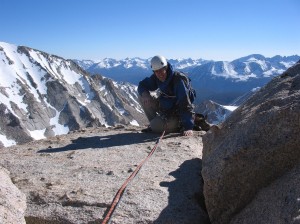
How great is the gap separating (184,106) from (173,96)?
1.97ft

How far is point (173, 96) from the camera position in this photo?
11914 millimetres

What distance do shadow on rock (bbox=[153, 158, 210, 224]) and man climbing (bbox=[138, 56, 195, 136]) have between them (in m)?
3.71

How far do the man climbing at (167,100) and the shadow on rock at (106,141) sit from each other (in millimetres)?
732

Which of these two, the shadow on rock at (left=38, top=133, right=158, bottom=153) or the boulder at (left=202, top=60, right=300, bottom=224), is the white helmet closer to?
the shadow on rock at (left=38, top=133, right=158, bottom=153)

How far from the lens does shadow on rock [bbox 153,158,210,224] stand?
5.72 metres

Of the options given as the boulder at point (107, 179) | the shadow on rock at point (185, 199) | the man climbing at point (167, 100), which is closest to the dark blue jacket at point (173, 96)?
the man climbing at point (167, 100)

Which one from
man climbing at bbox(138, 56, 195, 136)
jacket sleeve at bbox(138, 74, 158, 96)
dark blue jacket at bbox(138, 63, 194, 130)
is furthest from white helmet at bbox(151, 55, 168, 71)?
jacket sleeve at bbox(138, 74, 158, 96)

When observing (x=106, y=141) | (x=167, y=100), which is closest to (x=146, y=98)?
(x=167, y=100)

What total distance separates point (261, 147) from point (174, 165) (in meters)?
3.47

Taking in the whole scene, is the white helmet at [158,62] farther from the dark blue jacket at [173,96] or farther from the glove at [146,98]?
the glove at [146,98]

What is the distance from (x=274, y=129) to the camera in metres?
5.14

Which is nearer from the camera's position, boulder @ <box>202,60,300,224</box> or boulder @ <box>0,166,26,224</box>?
boulder @ <box>202,60,300,224</box>

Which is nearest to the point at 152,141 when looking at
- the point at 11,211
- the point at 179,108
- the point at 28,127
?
the point at 179,108

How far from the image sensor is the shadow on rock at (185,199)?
Result: 5719 millimetres
